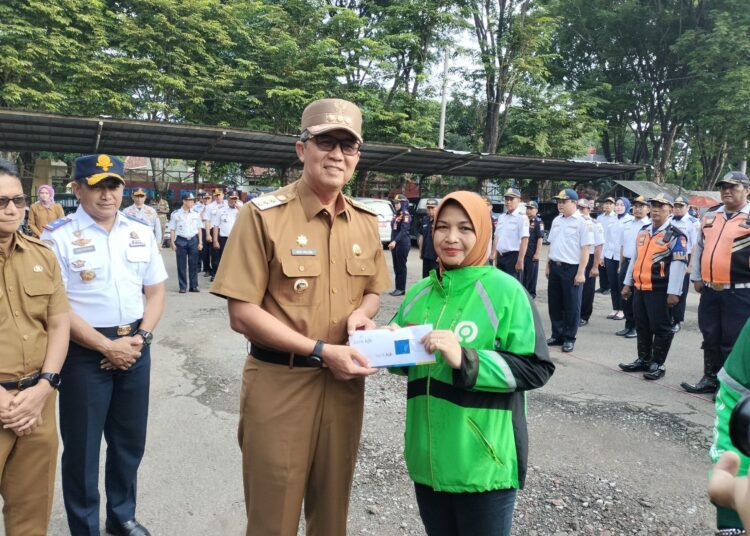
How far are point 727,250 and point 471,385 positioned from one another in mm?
4257

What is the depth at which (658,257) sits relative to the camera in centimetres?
557

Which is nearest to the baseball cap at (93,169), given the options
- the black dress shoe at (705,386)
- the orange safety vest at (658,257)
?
the orange safety vest at (658,257)

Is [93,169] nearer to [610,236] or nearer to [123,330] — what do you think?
[123,330]

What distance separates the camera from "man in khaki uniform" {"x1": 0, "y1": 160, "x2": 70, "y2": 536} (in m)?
2.09

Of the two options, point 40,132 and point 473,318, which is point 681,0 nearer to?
point 40,132

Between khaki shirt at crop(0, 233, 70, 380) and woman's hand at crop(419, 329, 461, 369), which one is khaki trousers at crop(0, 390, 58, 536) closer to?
khaki shirt at crop(0, 233, 70, 380)

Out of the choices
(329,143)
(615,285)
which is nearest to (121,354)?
(329,143)

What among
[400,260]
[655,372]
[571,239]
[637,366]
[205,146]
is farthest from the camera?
[205,146]

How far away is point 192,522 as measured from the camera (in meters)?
2.87

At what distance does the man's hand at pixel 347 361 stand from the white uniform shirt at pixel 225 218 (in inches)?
385

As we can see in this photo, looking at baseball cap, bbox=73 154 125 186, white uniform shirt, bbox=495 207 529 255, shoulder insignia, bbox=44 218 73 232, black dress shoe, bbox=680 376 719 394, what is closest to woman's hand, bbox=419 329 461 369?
baseball cap, bbox=73 154 125 186

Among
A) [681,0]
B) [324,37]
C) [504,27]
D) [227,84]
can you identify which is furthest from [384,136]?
[681,0]

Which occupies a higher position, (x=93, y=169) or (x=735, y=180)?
A: (x=735, y=180)

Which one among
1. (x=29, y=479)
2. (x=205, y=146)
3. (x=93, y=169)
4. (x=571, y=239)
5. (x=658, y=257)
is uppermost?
(x=205, y=146)
